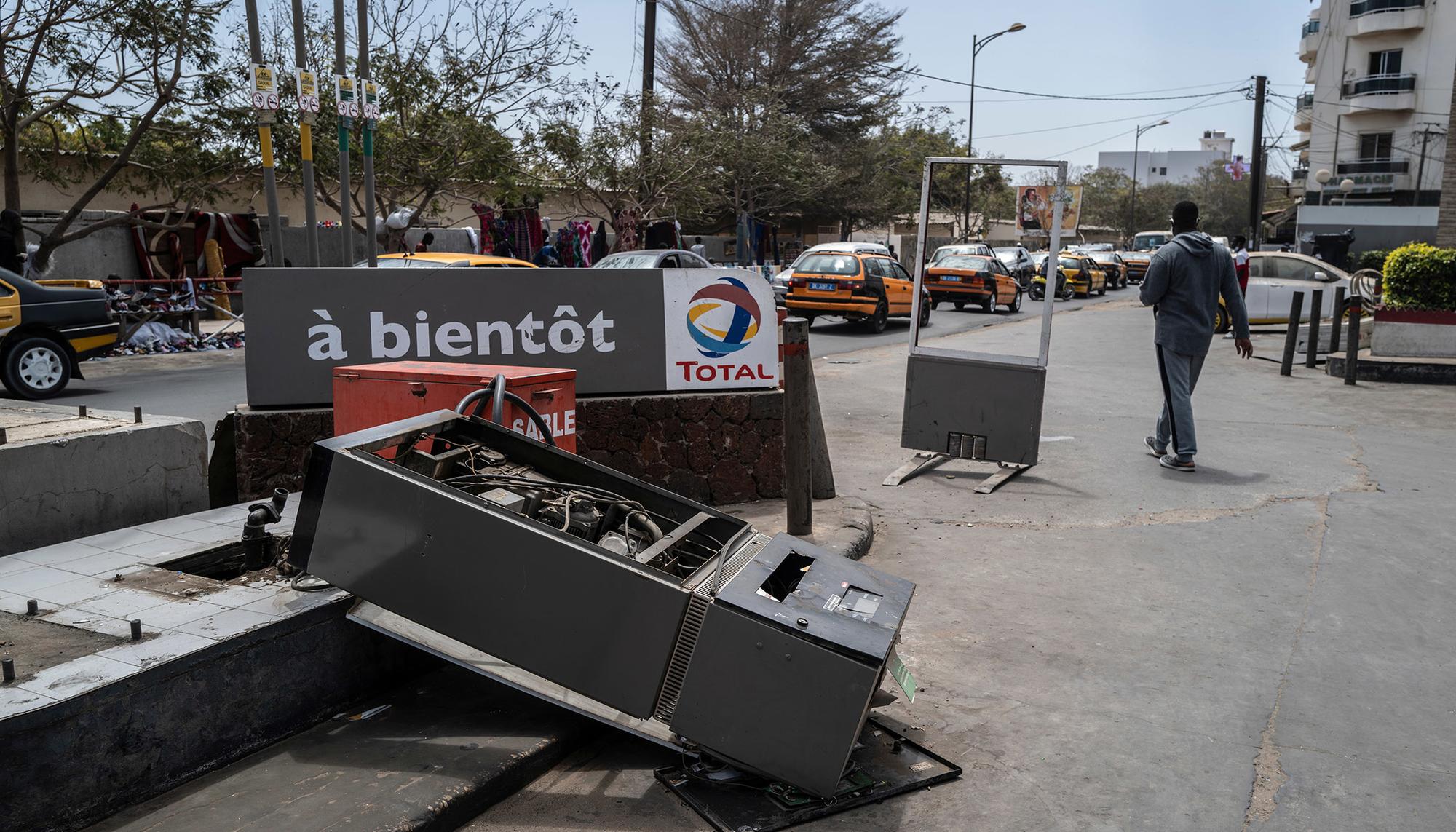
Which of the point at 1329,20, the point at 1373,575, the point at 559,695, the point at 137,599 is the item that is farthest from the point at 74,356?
the point at 1329,20

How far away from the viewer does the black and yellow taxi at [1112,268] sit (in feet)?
145

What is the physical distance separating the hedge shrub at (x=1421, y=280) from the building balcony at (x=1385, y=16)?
177 feet

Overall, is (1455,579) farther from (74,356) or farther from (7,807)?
(74,356)

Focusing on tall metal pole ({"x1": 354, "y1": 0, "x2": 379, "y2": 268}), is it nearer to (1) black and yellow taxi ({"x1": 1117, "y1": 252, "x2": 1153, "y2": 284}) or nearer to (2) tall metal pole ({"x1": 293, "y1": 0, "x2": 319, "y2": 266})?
(2) tall metal pole ({"x1": 293, "y1": 0, "x2": 319, "y2": 266})

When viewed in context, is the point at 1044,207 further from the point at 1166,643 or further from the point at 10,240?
the point at 10,240

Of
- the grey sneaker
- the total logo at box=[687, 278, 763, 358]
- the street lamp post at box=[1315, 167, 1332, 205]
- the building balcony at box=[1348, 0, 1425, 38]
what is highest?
the building balcony at box=[1348, 0, 1425, 38]

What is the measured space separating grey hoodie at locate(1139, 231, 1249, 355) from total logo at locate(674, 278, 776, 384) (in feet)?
10.7

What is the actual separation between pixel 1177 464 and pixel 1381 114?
212ft

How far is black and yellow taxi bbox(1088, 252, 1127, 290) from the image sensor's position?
1745 inches

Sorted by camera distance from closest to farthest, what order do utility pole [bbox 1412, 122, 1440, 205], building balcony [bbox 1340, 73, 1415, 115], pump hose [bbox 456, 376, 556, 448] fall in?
pump hose [bbox 456, 376, 556, 448] < utility pole [bbox 1412, 122, 1440, 205] < building balcony [bbox 1340, 73, 1415, 115]

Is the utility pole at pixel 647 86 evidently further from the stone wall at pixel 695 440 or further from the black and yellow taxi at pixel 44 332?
the stone wall at pixel 695 440

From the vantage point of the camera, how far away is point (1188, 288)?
27.7ft

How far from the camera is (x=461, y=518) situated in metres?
3.40

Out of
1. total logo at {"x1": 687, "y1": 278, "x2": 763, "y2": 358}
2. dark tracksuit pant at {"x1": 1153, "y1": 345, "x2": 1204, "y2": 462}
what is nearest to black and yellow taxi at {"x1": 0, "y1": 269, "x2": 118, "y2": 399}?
total logo at {"x1": 687, "y1": 278, "x2": 763, "y2": 358}
